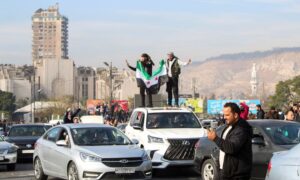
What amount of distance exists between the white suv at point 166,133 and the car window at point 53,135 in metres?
2.51

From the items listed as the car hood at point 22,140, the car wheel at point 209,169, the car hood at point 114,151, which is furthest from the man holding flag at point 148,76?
the car wheel at point 209,169

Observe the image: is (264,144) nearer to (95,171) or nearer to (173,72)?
(95,171)

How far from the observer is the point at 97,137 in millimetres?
15336

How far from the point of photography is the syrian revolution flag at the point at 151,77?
22016 mm

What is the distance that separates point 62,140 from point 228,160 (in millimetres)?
Result: 7793

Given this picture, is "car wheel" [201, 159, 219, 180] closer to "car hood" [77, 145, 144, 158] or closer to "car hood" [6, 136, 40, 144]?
"car hood" [77, 145, 144, 158]

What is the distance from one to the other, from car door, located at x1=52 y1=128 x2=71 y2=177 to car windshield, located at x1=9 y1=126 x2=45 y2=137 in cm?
928

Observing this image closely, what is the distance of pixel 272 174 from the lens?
9523 millimetres

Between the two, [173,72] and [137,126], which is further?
[173,72]

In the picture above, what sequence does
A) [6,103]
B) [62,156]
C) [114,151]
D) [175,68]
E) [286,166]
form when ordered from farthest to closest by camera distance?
[6,103], [175,68], [62,156], [114,151], [286,166]

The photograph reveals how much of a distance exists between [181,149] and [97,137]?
2.63 metres

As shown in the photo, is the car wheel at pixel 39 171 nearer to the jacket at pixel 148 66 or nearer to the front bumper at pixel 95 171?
the front bumper at pixel 95 171

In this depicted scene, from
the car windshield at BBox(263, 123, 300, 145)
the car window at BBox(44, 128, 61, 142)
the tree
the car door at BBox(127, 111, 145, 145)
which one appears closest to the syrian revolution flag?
the car door at BBox(127, 111, 145, 145)

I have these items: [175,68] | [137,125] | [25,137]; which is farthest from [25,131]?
[137,125]
